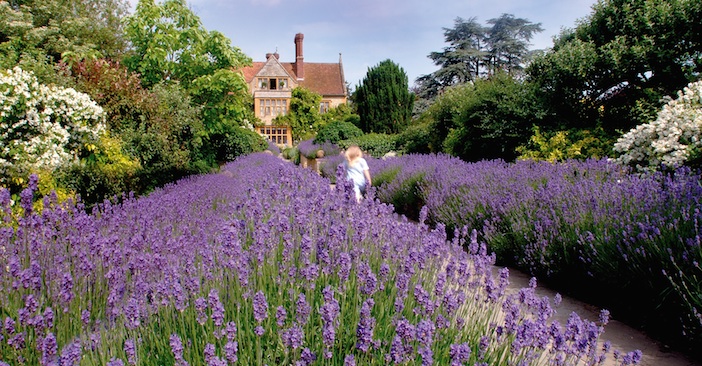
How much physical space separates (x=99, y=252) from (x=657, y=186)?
4.39 metres

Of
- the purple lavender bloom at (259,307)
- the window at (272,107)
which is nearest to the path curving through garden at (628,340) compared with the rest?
the purple lavender bloom at (259,307)

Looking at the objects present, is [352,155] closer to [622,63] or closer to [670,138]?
[670,138]

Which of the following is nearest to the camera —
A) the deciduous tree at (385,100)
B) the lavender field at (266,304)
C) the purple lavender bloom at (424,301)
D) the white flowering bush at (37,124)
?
the lavender field at (266,304)

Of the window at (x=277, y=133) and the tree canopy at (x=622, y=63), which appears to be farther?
the window at (x=277, y=133)

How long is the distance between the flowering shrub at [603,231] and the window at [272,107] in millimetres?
36206

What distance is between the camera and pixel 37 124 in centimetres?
696

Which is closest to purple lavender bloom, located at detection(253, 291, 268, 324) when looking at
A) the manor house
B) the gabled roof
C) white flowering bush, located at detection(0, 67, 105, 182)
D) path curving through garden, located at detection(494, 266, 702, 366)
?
path curving through garden, located at detection(494, 266, 702, 366)

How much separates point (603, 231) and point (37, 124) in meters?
7.30

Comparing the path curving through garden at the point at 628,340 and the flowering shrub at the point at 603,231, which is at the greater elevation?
the flowering shrub at the point at 603,231

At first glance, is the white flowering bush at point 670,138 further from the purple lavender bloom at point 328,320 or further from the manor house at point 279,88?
the manor house at point 279,88

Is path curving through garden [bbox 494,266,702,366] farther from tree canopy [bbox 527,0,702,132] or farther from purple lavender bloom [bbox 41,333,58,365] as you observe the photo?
tree canopy [bbox 527,0,702,132]

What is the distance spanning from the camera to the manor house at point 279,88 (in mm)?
41719

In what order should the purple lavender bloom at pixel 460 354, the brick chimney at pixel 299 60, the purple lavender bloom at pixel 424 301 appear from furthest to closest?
the brick chimney at pixel 299 60 < the purple lavender bloom at pixel 424 301 < the purple lavender bloom at pixel 460 354

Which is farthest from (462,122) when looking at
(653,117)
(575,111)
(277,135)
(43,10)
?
(277,135)
